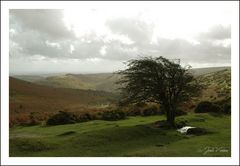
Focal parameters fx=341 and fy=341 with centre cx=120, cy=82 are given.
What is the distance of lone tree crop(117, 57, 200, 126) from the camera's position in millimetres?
44188

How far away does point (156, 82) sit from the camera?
44.2m

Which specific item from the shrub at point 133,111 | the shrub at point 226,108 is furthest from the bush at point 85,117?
the shrub at point 226,108

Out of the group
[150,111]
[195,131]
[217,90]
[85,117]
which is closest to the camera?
[195,131]

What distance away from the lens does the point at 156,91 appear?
44.2 metres

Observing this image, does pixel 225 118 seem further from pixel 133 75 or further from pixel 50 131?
pixel 50 131

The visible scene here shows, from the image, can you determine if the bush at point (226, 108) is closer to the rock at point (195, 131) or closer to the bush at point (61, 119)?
the rock at point (195, 131)

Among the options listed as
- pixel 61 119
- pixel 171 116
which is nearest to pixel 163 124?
pixel 171 116

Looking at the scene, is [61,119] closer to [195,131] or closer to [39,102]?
[195,131]

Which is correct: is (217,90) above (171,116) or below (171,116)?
above

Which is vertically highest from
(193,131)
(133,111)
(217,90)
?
(217,90)

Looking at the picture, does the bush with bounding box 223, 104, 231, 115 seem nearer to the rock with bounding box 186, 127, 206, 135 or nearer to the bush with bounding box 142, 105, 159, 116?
the bush with bounding box 142, 105, 159, 116

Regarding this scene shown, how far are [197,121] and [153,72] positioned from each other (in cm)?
1067

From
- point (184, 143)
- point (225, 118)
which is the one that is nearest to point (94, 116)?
point (225, 118)

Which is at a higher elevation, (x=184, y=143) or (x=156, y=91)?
(x=156, y=91)
